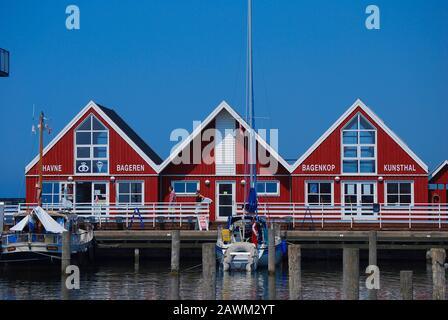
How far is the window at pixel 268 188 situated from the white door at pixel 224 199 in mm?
1417

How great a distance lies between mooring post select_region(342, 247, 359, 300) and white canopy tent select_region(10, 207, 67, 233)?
672 inches

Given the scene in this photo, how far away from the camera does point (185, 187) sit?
1827 inches

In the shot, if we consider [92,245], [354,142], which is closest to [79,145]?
[92,245]

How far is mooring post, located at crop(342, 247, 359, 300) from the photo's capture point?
20406 mm

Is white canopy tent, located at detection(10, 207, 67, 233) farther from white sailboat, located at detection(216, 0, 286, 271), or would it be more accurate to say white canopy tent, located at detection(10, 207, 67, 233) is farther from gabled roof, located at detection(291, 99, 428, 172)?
gabled roof, located at detection(291, 99, 428, 172)

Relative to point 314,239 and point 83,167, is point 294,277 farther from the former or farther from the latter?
point 83,167

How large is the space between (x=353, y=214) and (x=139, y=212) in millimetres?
10600

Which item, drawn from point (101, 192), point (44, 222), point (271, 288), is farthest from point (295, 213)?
point (271, 288)

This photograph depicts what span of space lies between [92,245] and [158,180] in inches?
372

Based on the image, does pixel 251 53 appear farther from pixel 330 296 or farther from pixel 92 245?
pixel 330 296

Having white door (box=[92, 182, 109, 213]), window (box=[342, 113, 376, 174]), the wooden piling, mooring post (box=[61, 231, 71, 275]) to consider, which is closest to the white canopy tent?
the wooden piling

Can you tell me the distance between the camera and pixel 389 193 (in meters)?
45.0

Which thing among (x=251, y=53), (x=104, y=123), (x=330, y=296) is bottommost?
(x=330, y=296)
